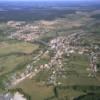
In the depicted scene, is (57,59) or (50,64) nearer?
(50,64)

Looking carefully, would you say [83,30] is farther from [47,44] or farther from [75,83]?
[75,83]

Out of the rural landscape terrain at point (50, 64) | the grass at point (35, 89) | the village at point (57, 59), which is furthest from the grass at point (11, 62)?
the grass at point (35, 89)

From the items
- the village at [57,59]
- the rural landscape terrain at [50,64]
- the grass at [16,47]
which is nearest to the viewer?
the rural landscape terrain at [50,64]

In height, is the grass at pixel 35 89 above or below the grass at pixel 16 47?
above

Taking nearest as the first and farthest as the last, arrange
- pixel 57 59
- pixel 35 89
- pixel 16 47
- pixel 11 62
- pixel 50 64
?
pixel 35 89 < pixel 50 64 < pixel 11 62 < pixel 57 59 < pixel 16 47

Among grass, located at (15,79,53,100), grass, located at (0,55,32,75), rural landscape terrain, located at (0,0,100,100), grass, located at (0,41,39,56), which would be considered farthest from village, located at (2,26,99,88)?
grass, located at (0,41,39,56)

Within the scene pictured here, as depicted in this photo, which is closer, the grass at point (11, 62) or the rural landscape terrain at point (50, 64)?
the rural landscape terrain at point (50, 64)

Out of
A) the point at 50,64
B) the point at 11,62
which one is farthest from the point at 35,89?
the point at 11,62

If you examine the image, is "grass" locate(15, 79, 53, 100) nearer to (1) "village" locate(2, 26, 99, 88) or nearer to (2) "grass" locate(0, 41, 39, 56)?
(1) "village" locate(2, 26, 99, 88)

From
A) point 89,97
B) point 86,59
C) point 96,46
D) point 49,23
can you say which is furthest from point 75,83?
point 49,23

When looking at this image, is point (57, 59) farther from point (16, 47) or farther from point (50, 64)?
point (16, 47)

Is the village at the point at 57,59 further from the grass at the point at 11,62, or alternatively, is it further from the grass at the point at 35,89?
the grass at the point at 11,62
